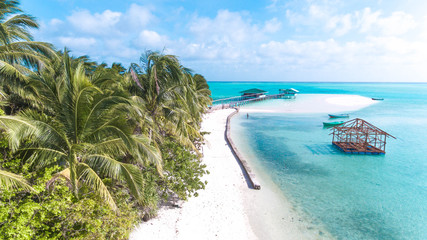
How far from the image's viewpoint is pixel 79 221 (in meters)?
4.94

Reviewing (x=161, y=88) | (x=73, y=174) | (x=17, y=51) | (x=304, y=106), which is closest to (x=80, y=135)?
(x=73, y=174)

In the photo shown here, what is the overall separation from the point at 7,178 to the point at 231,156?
482 inches

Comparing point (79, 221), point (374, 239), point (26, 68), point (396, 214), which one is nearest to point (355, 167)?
point (396, 214)

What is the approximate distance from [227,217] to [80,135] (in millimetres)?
5872

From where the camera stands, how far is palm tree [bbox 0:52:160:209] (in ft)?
16.1

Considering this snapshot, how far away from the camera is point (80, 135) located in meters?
5.29

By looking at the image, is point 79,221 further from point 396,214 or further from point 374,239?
point 396,214

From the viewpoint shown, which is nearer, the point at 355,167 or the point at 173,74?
the point at 173,74

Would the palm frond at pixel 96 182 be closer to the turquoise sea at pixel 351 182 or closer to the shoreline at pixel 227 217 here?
the shoreline at pixel 227 217

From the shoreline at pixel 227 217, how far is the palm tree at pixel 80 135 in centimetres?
292

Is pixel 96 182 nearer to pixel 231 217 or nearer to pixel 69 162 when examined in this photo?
pixel 69 162

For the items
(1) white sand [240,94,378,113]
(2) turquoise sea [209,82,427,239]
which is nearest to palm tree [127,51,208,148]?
(2) turquoise sea [209,82,427,239]

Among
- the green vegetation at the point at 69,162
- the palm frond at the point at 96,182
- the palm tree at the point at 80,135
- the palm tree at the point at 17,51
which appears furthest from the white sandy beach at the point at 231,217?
the palm tree at the point at 17,51

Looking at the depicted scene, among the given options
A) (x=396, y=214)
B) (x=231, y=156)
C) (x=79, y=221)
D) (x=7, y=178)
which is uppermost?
(x=7, y=178)
